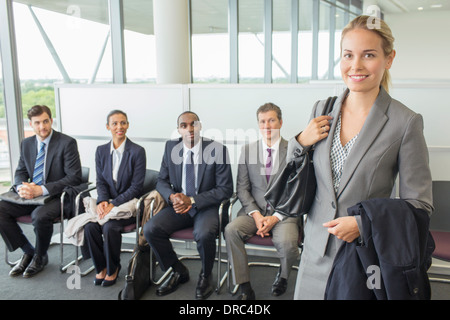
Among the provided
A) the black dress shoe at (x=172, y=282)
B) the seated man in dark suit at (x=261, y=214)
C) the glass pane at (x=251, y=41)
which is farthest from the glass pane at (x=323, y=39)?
the black dress shoe at (x=172, y=282)

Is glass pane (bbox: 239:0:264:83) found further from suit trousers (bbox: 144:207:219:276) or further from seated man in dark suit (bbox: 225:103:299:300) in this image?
suit trousers (bbox: 144:207:219:276)

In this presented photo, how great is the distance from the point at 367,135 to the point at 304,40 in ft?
26.1

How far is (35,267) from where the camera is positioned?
3342 millimetres

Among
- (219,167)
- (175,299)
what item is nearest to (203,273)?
(175,299)

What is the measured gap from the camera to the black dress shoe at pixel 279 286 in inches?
117

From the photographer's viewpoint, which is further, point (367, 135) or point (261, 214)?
point (261, 214)

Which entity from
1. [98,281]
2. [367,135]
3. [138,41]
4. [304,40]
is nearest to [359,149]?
[367,135]

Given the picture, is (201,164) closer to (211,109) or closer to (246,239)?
(211,109)

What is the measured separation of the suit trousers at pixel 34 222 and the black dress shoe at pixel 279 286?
79.7 inches

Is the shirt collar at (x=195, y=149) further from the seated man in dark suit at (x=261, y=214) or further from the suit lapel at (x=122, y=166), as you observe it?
the suit lapel at (x=122, y=166)

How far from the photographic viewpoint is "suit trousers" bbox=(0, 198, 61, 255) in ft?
10.8

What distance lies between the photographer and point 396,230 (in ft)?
3.63

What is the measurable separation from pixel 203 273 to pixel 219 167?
893 mm

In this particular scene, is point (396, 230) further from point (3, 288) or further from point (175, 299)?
point (3, 288)
